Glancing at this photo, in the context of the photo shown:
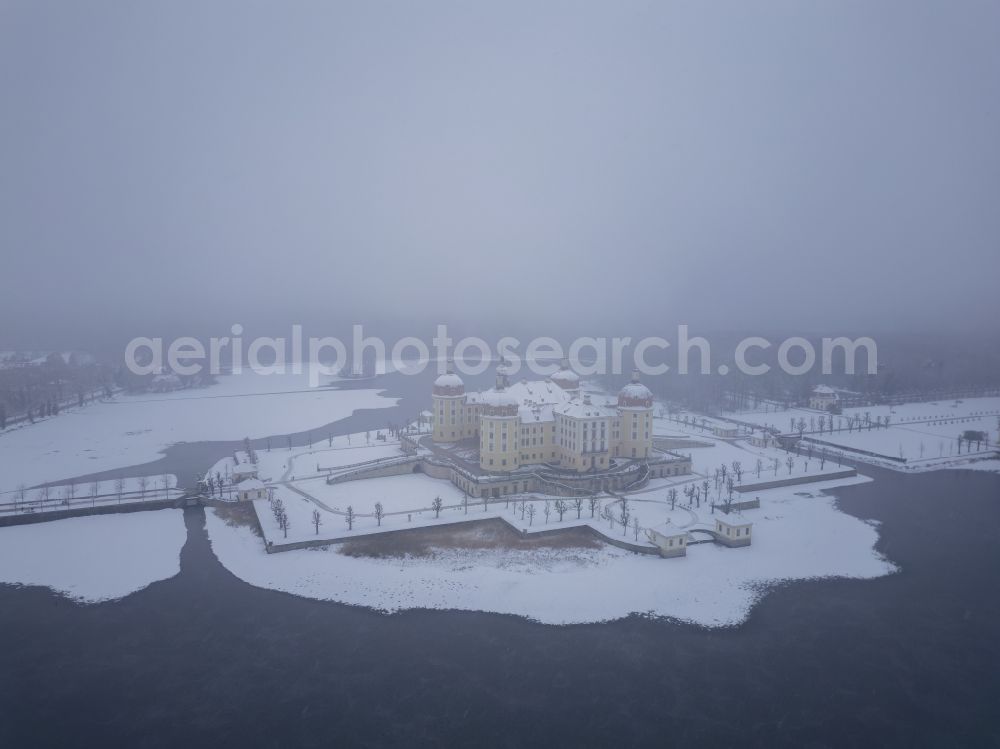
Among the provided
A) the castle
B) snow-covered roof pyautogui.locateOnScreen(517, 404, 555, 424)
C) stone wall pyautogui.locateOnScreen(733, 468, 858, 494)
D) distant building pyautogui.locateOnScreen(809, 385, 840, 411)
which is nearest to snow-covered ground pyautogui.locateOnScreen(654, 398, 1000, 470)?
distant building pyautogui.locateOnScreen(809, 385, 840, 411)

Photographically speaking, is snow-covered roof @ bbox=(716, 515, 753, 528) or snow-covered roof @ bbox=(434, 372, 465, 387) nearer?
snow-covered roof @ bbox=(716, 515, 753, 528)

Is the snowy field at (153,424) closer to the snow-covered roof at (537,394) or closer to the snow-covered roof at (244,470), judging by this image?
the snow-covered roof at (244,470)

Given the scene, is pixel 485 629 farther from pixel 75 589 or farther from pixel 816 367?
pixel 816 367

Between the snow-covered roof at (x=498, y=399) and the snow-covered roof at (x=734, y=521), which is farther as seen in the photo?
the snow-covered roof at (x=498, y=399)

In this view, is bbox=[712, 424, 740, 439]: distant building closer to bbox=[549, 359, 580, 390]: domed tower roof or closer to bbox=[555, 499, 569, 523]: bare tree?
bbox=[549, 359, 580, 390]: domed tower roof

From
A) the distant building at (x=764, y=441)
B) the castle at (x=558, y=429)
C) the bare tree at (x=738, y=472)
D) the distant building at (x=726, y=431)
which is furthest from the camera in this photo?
the distant building at (x=726, y=431)

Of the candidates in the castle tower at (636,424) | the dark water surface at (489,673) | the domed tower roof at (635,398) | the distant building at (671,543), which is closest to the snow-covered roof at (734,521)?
the distant building at (671,543)
